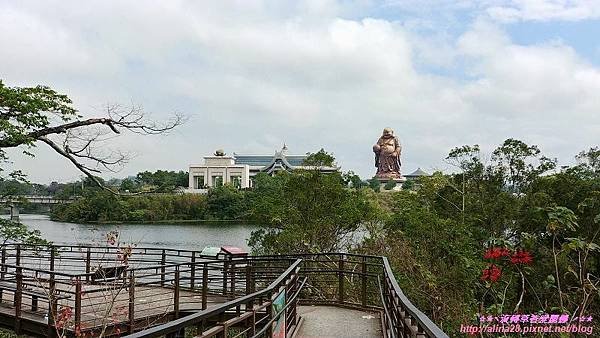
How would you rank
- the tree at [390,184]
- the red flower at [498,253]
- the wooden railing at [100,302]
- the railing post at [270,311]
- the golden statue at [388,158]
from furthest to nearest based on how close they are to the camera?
the golden statue at [388,158]
the tree at [390,184]
the wooden railing at [100,302]
the red flower at [498,253]
the railing post at [270,311]

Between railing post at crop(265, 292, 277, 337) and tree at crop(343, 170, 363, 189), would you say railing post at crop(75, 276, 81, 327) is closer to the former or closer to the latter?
railing post at crop(265, 292, 277, 337)

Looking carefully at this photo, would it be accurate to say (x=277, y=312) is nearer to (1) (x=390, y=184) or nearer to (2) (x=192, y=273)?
(2) (x=192, y=273)

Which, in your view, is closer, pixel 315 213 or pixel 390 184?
pixel 315 213

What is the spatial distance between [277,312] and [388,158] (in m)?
73.6

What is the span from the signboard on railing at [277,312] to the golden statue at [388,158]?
2841 inches

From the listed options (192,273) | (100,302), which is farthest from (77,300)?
(192,273)

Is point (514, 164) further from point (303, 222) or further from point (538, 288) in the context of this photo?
point (303, 222)

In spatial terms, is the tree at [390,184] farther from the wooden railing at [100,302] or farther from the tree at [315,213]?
the wooden railing at [100,302]

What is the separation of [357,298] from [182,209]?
38.0 meters

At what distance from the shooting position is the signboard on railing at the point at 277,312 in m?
5.32

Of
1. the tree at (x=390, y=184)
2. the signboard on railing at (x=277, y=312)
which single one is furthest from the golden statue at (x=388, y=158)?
the signboard on railing at (x=277, y=312)

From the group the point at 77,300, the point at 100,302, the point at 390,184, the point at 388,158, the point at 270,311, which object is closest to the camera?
the point at 270,311

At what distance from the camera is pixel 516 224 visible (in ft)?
68.3

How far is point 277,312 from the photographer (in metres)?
5.35
